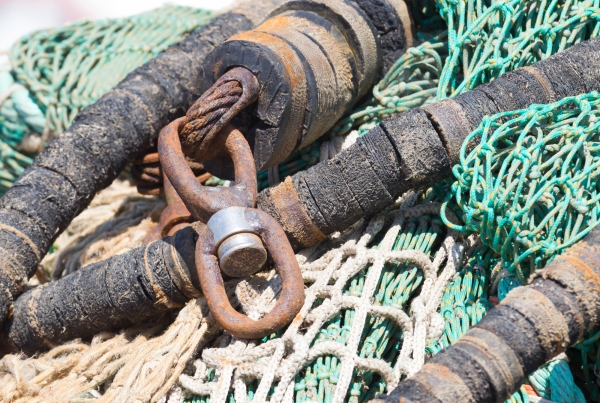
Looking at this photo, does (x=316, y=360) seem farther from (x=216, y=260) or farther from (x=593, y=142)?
(x=593, y=142)

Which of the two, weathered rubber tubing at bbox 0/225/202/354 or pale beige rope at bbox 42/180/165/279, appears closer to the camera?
weathered rubber tubing at bbox 0/225/202/354

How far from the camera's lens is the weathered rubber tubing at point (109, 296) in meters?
1.48

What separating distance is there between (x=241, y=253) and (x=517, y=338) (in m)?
0.46

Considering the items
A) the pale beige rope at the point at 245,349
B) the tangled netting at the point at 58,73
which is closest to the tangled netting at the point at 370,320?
the pale beige rope at the point at 245,349

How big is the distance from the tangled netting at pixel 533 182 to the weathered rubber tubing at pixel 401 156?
0.05 meters

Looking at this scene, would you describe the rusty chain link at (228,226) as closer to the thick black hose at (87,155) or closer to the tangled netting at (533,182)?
the thick black hose at (87,155)

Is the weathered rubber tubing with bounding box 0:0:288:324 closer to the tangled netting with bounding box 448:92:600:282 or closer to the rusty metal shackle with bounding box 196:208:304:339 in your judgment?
the rusty metal shackle with bounding box 196:208:304:339

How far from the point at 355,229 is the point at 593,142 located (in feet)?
1.53

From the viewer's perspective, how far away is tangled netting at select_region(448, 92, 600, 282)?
1293 mm

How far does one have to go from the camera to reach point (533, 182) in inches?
52.1

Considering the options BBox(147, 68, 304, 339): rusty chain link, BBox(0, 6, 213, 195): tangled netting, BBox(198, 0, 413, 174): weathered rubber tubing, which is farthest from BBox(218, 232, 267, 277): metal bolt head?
BBox(0, 6, 213, 195): tangled netting

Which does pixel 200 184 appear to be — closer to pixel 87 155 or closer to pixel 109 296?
pixel 109 296

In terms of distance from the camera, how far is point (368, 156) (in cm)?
145

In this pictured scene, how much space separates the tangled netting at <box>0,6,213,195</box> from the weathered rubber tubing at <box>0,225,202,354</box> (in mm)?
669
